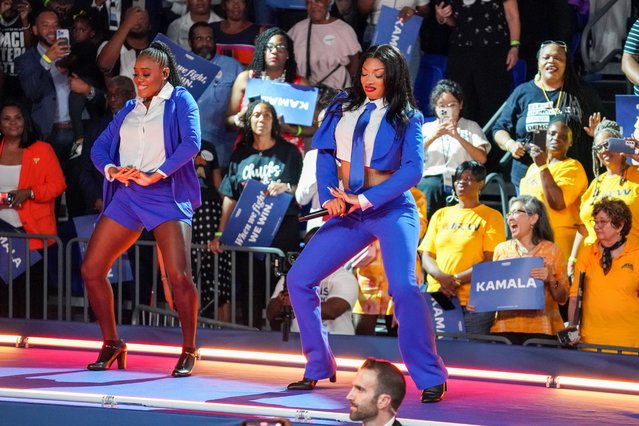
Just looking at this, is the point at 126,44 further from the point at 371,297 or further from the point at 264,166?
the point at 371,297

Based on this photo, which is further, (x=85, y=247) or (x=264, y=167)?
(x=264, y=167)

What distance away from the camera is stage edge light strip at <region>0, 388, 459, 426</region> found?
528 centimetres

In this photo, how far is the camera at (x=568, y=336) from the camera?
6918 mm

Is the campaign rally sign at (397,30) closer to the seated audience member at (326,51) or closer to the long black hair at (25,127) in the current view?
the seated audience member at (326,51)

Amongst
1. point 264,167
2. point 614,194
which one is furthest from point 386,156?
point 264,167

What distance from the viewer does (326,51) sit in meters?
9.88

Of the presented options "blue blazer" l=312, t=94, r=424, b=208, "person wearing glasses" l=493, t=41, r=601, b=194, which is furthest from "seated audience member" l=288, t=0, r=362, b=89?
"blue blazer" l=312, t=94, r=424, b=208

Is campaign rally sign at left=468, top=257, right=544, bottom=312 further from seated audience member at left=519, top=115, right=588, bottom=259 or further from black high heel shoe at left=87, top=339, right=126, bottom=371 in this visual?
black high heel shoe at left=87, top=339, right=126, bottom=371

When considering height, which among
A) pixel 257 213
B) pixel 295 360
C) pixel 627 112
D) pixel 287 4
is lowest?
pixel 295 360

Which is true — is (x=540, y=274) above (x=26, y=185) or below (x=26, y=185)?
below

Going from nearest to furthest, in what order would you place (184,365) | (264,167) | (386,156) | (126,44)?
(386,156) → (184,365) → (264,167) → (126,44)

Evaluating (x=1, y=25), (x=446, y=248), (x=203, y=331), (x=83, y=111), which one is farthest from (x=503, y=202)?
(x=1, y=25)

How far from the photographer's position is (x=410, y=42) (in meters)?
9.79

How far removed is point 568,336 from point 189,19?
5.03 m
